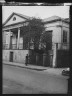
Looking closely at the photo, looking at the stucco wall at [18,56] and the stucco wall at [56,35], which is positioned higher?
the stucco wall at [56,35]

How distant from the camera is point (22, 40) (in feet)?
40.1

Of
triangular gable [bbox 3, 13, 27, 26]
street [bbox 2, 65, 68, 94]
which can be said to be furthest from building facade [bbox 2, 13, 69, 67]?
street [bbox 2, 65, 68, 94]

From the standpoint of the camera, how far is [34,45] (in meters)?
10.5

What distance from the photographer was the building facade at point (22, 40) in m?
10.5

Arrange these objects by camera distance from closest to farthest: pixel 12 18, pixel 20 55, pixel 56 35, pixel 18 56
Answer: pixel 56 35 → pixel 18 56 → pixel 20 55 → pixel 12 18

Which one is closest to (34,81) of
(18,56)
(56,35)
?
(56,35)

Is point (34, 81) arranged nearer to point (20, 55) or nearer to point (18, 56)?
point (18, 56)

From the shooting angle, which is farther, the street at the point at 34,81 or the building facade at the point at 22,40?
the building facade at the point at 22,40

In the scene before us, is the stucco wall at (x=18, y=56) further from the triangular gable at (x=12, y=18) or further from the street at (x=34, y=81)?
the triangular gable at (x=12, y=18)

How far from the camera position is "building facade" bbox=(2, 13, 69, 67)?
1053 centimetres

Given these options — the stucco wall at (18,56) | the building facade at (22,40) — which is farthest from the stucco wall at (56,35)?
the stucco wall at (18,56)

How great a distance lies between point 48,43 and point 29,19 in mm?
2262

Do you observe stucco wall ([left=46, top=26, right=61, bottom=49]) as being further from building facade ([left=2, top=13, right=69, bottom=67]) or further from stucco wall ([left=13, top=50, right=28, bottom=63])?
stucco wall ([left=13, top=50, right=28, bottom=63])

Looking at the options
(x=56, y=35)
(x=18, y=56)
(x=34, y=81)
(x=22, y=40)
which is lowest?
(x=34, y=81)
